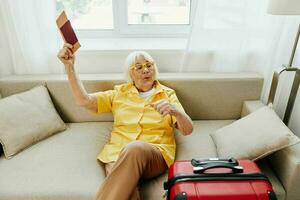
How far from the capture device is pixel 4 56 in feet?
6.61

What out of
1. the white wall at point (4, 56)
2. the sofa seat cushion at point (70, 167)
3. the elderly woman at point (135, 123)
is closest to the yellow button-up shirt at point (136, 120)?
the elderly woman at point (135, 123)

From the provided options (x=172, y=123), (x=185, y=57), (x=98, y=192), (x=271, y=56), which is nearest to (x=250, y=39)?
(x=271, y=56)

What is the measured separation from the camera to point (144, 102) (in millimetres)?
1744

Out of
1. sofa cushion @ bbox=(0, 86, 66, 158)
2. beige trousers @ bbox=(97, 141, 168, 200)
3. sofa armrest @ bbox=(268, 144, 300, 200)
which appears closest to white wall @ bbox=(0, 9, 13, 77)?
sofa cushion @ bbox=(0, 86, 66, 158)

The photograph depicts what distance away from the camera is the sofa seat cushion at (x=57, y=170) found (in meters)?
1.39

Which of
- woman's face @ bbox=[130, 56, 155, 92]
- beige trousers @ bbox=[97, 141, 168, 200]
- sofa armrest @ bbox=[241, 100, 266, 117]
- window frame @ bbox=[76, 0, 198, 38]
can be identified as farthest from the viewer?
window frame @ bbox=[76, 0, 198, 38]

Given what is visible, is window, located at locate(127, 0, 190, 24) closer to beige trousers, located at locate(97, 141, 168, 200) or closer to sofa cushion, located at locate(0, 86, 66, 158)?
sofa cushion, located at locate(0, 86, 66, 158)

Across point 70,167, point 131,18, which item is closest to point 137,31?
point 131,18

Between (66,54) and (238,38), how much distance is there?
120 centimetres

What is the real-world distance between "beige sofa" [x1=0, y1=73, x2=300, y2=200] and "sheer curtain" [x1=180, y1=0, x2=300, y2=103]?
107 millimetres

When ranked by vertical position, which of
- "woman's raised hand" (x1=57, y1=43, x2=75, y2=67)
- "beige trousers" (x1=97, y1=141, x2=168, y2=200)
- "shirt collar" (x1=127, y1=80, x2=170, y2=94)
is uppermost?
"woman's raised hand" (x1=57, y1=43, x2=75, y2=67)

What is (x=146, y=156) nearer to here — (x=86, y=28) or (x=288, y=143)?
(x=288, y=143)

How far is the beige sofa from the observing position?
1395 millimetres

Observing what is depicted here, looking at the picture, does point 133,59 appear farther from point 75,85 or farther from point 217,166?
point 217,166
